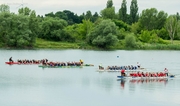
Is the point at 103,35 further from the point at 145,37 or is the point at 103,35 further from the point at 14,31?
the point at 14,31

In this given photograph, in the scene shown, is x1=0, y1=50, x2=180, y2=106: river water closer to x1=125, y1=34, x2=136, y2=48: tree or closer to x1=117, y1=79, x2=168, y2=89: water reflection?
x1=117, y1=79, x2=168, y2=89: water reflection

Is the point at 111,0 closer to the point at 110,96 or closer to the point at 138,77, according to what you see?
the point at 138,77

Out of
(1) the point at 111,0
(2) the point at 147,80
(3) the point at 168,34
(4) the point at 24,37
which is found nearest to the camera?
(2) the point at 147,80

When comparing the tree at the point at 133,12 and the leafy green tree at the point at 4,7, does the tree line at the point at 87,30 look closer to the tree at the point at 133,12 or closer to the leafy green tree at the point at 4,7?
the leafy green tree at the point at 4,7

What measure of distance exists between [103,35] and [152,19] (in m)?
29.9

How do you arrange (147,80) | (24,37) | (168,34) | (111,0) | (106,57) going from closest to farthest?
(147,80) → (106,57) → (24,37) → (168,34) → (111,0)

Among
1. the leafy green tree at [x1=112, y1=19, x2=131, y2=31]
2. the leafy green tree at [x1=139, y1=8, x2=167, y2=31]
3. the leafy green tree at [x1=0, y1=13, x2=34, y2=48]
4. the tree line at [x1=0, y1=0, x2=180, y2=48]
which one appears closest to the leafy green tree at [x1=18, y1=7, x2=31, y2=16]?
the tree line at [x1=0, y1=0, x2=180, y2=48]

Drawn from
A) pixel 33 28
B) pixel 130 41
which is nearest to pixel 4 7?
pixel 33 28

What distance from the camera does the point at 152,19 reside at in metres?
121

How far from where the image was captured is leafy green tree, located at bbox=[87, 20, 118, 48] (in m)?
93.9

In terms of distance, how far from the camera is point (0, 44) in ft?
303

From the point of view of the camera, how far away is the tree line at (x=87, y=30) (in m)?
91.1

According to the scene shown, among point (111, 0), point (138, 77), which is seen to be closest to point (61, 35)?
point (111, 0)

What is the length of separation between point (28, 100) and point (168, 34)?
83678 mm
